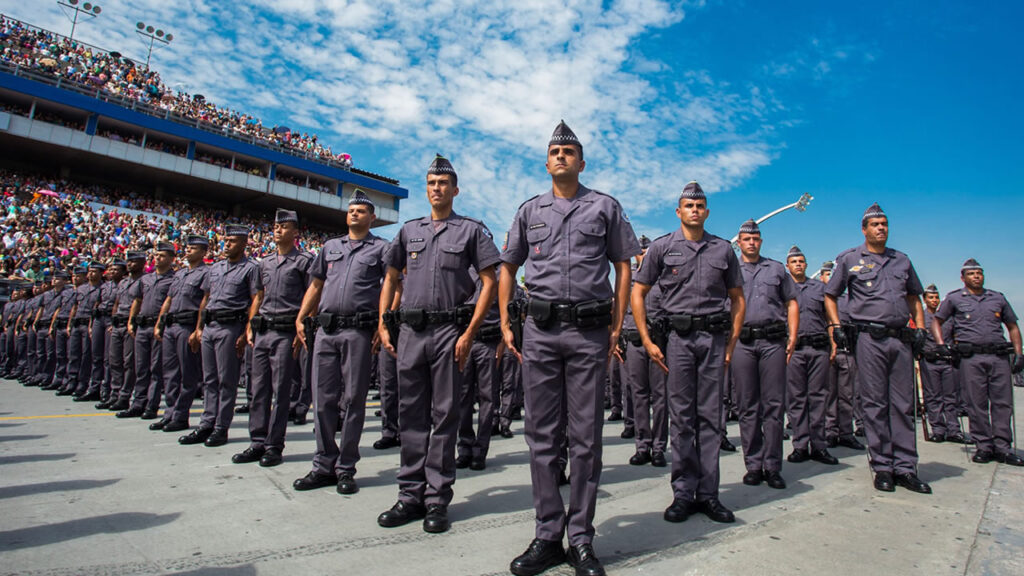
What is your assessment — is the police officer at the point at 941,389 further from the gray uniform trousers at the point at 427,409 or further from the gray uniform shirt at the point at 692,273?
the gray uniform trousers at the point at 427,409

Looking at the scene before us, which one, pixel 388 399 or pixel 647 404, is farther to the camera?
pixel 388 399

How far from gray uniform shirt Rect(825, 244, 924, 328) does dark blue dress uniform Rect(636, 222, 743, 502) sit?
5.83 ft

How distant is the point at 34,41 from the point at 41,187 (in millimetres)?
12253

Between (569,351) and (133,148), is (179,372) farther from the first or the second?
(133,148)

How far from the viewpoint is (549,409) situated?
117 inches

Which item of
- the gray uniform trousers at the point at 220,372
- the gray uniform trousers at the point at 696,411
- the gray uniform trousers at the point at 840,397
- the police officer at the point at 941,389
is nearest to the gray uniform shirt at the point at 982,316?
the police officer at the point at 941,389

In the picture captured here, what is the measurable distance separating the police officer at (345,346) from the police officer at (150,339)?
4.13 metres

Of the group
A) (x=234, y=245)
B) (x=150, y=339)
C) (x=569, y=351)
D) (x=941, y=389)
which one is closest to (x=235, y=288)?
(x=234, y=245)

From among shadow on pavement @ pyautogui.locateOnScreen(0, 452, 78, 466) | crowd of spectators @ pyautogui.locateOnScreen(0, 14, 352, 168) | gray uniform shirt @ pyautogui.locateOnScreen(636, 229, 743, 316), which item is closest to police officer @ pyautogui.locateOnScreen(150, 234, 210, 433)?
shadow on pavement @ pyautogui.locateOnScreen(0, 452, 78, 466)

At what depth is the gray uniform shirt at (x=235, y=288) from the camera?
579 centimetres

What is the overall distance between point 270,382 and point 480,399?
2106mm

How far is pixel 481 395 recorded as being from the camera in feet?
19.1

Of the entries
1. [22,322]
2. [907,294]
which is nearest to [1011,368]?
[907,294]

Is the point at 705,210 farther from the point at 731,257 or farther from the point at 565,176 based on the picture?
the point at 565,176
